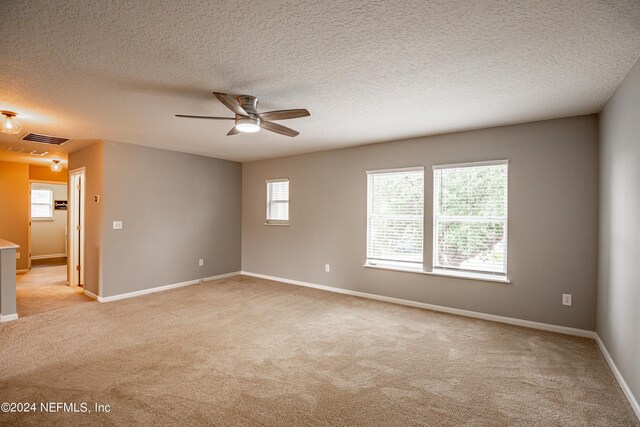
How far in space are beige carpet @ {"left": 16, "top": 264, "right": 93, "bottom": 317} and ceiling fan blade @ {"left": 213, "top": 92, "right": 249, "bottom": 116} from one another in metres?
4.10

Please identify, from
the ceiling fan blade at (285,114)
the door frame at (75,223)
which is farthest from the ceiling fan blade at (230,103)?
the door frame at (75,223)

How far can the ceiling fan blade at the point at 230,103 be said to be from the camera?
260 centimetres

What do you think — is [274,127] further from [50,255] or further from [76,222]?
[50,255]

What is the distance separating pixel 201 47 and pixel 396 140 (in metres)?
3.41

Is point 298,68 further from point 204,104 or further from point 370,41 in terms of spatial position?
point 204,104

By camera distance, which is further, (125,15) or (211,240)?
(211,240)

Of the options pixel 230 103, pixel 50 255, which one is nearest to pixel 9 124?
pixel 230 103

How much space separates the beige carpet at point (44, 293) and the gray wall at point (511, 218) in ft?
12.3

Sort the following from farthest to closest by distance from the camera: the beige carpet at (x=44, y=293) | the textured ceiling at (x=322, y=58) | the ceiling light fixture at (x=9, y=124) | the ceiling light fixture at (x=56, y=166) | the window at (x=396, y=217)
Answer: the ceiling light fixture at (x=56, y=166) < the window at (x=396, y=217) < the beige carpet at (x=44, y=293) < the ceiling light fixture at (x=9, y=124) < the textured ceiling at (x=322, y=58)

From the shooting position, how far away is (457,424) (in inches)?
82.5

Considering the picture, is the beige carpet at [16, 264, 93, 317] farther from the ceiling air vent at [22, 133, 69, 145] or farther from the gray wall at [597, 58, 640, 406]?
the gray wall at [597, 58, 640, 406]

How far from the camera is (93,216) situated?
17.0 feet

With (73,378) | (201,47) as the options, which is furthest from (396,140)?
(73,378)

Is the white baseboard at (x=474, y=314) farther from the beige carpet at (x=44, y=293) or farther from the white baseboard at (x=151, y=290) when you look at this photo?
the beige carpet at (x=44, y=293)
